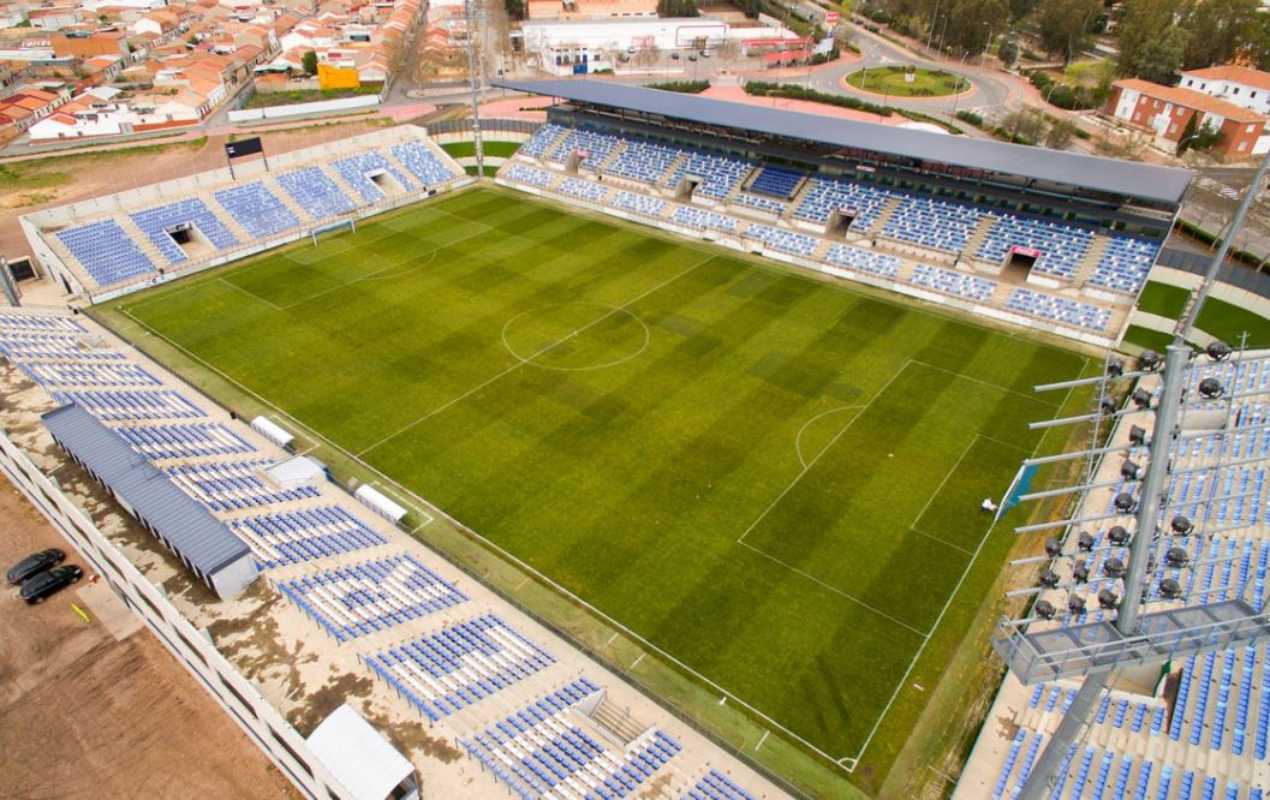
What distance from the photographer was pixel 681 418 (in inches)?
1463

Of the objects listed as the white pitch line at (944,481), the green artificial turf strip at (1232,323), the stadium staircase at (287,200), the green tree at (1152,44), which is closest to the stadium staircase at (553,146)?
the stadium staircase at (287,200)

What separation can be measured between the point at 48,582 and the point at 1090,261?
57.9m

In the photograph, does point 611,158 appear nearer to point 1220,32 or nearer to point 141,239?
point 141,239

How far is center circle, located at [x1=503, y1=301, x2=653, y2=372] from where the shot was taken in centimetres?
4200

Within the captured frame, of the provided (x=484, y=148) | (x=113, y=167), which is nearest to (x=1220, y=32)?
(x=484, y=148)

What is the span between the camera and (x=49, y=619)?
27.0 meters

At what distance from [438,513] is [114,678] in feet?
40.4

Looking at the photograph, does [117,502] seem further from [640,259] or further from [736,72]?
[736,72]

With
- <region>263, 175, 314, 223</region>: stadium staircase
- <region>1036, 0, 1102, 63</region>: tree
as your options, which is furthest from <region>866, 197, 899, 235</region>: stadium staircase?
<region>1036, 0, 1102, 63</region>: tree

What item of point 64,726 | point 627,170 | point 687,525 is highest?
point 627,170

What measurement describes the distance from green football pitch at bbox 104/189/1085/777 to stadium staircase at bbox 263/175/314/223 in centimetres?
435

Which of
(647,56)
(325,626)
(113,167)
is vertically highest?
(647,56)

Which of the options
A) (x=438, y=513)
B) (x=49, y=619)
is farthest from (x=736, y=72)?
(x=49, y=619)

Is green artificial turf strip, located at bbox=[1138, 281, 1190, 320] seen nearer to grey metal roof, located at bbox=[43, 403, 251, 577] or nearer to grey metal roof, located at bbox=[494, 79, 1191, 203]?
grey metal roof, located at bbox=[494, 79, 1191, 203]
